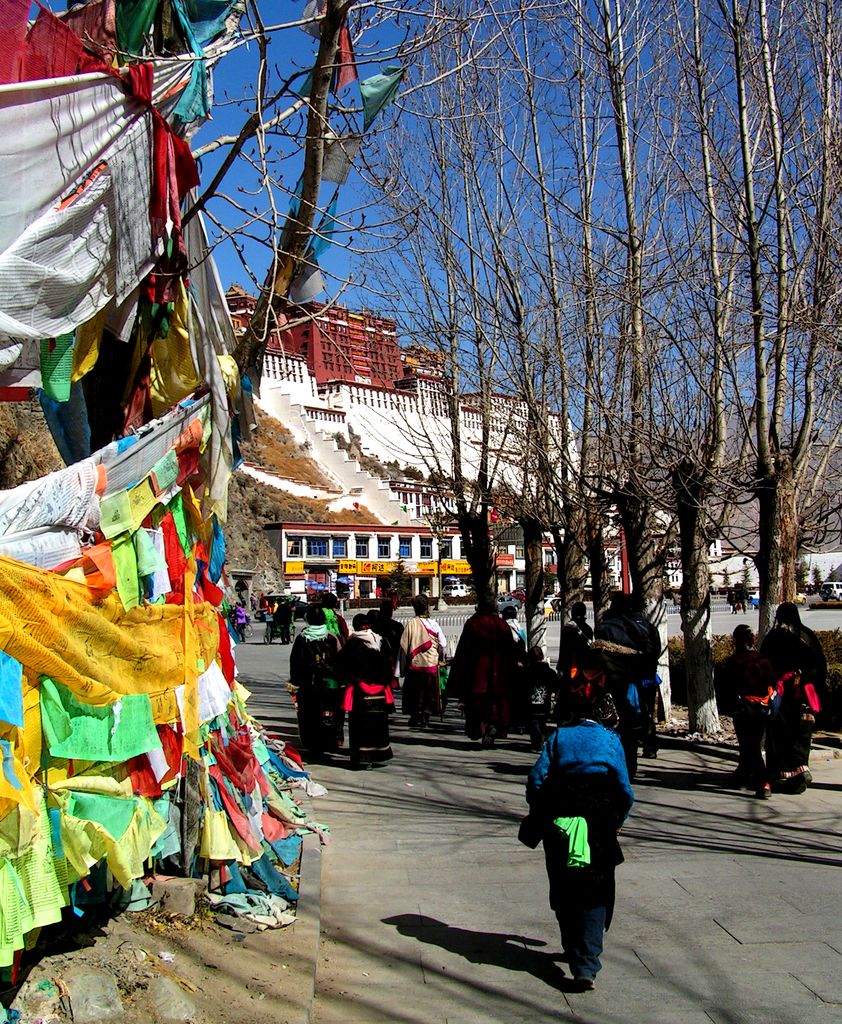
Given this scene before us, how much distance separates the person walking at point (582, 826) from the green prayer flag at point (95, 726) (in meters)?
1.88

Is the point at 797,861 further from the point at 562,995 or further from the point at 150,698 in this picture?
the point at 150,698

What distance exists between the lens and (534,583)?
57.4 ft

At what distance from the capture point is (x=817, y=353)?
11508 mm

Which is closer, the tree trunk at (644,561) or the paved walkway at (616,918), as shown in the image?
the paved walkway at (616,918)

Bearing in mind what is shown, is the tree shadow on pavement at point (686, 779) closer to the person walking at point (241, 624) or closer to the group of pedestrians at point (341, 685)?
the group of pedestrians at point (341, 685)

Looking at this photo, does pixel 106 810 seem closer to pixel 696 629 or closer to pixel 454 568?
pixel 696 629

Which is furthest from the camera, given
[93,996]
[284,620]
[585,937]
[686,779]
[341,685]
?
[284,620]

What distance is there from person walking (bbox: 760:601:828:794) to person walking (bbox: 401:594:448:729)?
17.4ft

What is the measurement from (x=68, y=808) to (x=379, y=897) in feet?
9.14

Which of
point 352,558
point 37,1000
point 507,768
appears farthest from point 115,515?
point 352,558

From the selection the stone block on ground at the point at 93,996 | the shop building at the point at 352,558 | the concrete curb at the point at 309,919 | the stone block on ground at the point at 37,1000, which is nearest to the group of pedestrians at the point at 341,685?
the concrete curb at the point at 309,919

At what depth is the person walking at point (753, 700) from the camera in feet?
28.8

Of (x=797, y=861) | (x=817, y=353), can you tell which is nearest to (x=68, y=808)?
(x=797, y=861)

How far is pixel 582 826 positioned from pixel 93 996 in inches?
88.0
